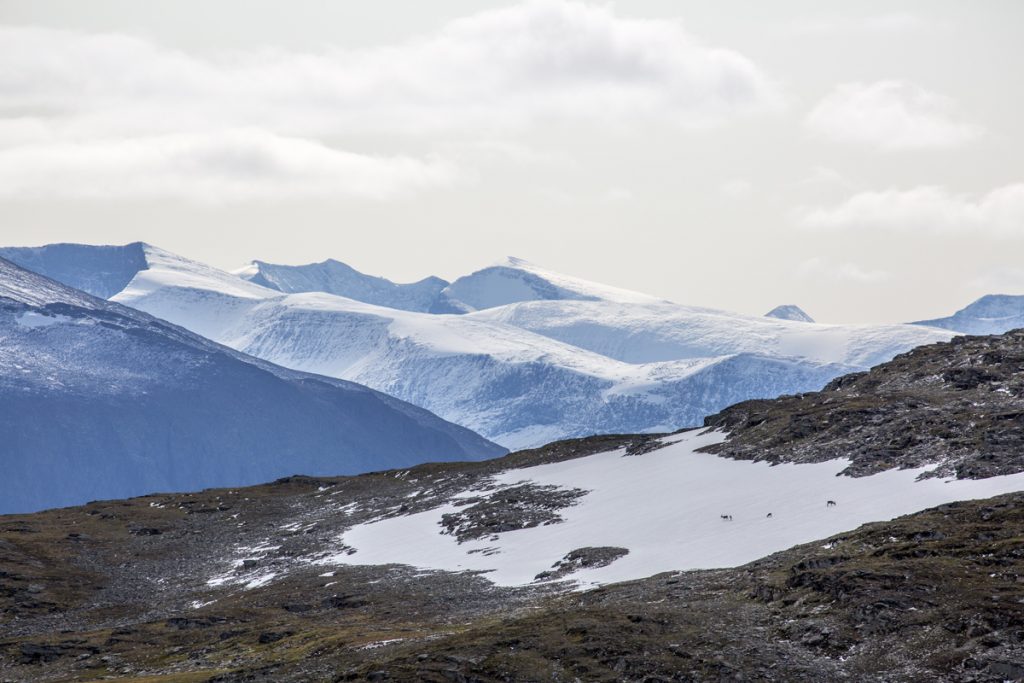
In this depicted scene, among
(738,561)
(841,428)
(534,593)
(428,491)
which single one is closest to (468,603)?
(534,593)

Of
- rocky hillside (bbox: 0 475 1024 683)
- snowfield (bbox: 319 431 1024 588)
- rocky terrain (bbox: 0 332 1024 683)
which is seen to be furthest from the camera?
snowfield (bbox: 319 431 1024 588)

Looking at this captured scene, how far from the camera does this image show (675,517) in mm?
125562

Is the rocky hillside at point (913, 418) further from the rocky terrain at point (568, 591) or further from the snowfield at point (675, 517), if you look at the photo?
the snowfield at point (675, 517)

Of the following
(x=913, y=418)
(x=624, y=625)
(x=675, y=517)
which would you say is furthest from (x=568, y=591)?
(x=913, y=418)

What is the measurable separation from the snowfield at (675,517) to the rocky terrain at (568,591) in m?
2.86

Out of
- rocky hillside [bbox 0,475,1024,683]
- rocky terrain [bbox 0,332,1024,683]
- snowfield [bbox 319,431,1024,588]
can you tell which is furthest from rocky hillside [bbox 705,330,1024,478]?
rocky hillside [bbox 0,475,1024,683]

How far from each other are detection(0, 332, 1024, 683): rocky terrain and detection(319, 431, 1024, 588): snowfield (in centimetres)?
286

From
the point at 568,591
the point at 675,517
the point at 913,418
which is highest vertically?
the point at 913,418

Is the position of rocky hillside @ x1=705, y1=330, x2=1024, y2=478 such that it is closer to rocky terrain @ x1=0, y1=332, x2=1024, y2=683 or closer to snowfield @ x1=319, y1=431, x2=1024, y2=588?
rocky terrain @ x1=0, y1=332, x2=1024, y2=683

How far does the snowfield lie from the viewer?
106188 millimetres

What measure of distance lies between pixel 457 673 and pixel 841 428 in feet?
260

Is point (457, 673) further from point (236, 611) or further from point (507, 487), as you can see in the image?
point (507, 487)

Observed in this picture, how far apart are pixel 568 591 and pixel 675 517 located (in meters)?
23.2

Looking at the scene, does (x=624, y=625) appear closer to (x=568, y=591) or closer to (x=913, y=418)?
(x=568, y=591)
